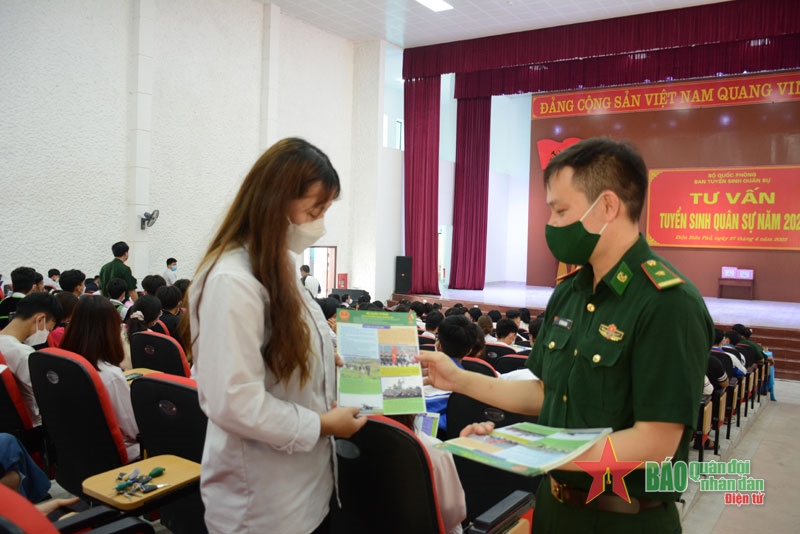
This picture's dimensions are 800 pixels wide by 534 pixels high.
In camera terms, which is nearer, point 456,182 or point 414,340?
point 414,340

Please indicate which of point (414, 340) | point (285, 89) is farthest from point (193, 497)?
point (285, 89)

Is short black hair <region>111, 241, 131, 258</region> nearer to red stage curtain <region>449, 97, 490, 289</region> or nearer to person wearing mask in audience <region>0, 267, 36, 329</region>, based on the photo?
person wearing mask in audience <region>0, 267, 36, 329</region>

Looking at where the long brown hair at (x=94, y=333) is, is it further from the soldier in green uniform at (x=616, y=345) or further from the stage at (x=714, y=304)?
the stage at (x=714, y=304)

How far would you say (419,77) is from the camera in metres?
12.6

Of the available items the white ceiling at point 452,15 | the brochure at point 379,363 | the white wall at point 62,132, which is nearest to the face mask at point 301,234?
the brochure at point 379,363

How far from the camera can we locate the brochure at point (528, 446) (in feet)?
3.36

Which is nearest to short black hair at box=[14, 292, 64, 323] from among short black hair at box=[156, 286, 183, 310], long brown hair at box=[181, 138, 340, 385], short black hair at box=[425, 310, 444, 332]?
short black hair at box=[156, 286, 183, 310]

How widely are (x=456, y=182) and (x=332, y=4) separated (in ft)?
17.2

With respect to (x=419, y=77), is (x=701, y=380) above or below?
below

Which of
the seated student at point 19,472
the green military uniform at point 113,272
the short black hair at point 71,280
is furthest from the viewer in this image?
the green military uniform at point 113,272

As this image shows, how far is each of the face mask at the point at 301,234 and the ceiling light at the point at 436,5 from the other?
968 cm

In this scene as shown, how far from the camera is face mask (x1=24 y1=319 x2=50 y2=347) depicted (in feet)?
10.0

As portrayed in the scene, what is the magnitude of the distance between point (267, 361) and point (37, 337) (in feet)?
8.32

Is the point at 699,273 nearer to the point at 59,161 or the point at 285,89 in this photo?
the point at 285,89
